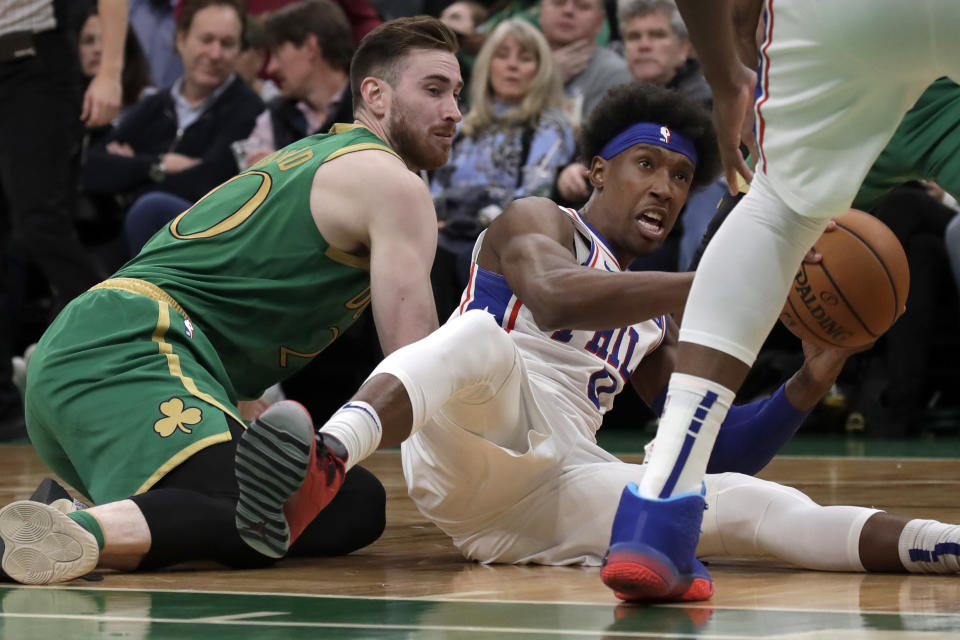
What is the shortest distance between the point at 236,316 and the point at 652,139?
1172mm

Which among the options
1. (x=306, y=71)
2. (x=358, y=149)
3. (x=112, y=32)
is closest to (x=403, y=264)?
(x=358, y=149)

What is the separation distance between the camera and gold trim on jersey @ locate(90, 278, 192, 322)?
11.3ft

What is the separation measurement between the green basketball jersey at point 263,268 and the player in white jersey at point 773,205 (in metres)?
1.26

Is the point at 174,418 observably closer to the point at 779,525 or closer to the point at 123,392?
the point at 123,392

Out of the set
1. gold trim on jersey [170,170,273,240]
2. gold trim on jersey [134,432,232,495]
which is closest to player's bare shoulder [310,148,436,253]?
gold trim on jersey [170,170,273,240]

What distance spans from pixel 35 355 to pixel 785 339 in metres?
4.90

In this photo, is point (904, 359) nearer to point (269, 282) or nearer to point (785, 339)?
point (785, 339)

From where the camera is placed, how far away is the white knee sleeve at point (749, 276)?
2453mm

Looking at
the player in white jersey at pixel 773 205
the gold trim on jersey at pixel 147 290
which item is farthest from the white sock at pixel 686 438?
the gold trim on jersey at pixel 147 290

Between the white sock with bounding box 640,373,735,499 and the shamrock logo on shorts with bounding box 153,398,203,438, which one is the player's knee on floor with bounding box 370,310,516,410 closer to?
the white sock with bounding box 640,373,735,499

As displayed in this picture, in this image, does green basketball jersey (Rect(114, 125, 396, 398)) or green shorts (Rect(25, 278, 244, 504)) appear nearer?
green shorts (Rect(25, 278, 244, 504))

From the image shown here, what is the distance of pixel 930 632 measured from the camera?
218 cm

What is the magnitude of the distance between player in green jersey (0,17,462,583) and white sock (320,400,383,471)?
57cm

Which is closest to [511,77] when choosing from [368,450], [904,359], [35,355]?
[904,359]
